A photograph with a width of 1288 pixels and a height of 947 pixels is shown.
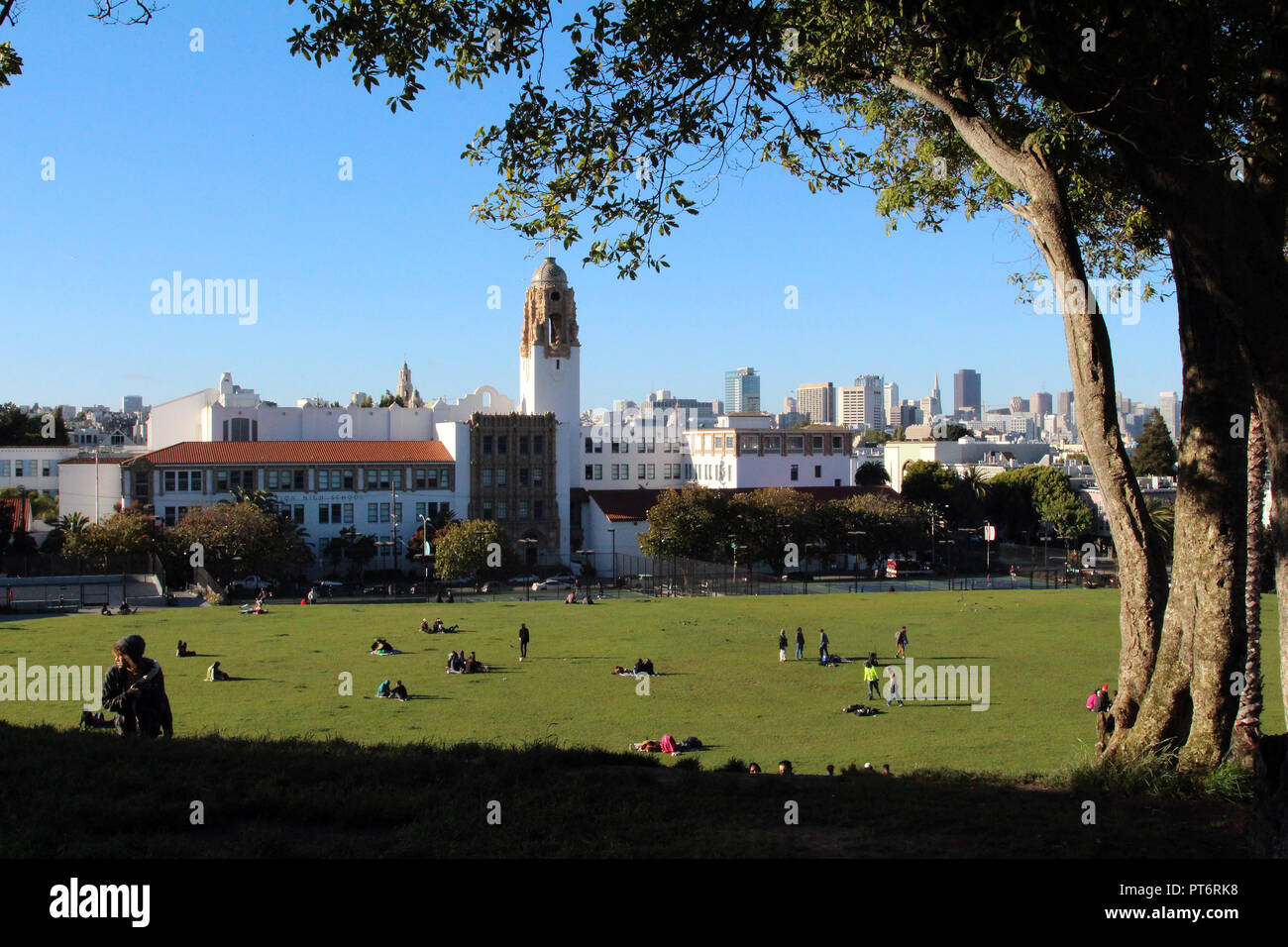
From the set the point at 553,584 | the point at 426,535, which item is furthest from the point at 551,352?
the point at 553,584

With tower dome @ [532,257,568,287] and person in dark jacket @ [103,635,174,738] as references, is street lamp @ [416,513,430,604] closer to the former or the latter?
tower dome @ [532,257,568,287]

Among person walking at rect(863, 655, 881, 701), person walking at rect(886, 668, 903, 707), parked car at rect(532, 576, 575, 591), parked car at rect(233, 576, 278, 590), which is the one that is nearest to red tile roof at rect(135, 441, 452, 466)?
parked car at rect(233, 576, 278, 590)

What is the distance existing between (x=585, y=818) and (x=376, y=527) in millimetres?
66971

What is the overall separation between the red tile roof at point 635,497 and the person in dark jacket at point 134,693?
6610cm

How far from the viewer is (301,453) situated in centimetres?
7306

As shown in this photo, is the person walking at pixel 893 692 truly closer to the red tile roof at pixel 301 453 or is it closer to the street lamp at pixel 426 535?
the street lamp at pixel 426 535

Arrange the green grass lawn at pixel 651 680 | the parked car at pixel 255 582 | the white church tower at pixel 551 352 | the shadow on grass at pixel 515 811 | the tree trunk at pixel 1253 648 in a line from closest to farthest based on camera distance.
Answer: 1. the shadow on grass at pixel 515 811
2. the tree trunk at pixel 1253 648
3. the green grass lawn at pixel 651 680
4. the parked car at pixel 255 582
5. the white church tower at pixel 551 352

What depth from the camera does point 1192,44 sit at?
918cm

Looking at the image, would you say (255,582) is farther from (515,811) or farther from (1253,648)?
(515,811)

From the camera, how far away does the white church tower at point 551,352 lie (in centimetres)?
8631

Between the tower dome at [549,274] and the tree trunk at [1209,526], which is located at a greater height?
the tower dome at [549,274]

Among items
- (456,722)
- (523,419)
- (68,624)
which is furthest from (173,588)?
(456,722)

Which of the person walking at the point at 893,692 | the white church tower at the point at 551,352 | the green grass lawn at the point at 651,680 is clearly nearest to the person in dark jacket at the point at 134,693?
the green grass lawn at the point at 651,680
